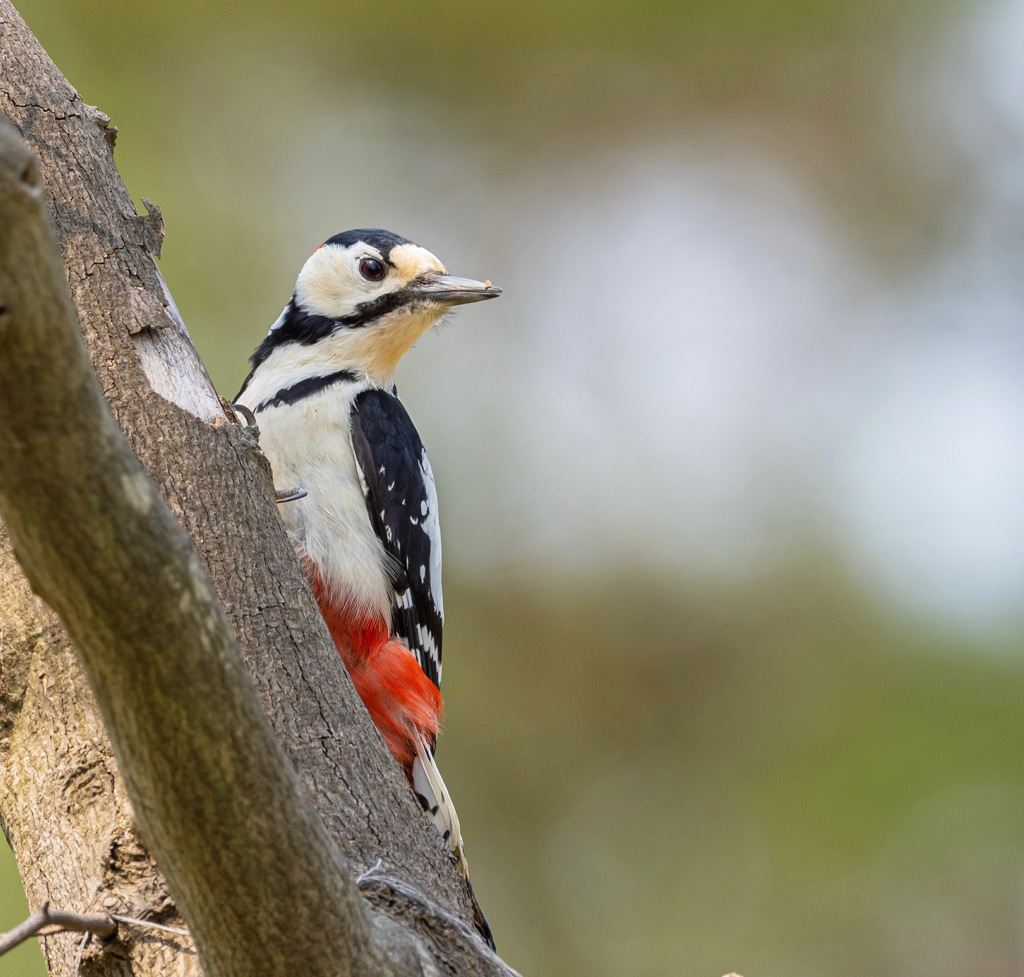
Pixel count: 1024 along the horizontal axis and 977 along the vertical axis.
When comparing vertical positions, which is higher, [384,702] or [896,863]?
[384,702]

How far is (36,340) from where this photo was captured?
85 cm

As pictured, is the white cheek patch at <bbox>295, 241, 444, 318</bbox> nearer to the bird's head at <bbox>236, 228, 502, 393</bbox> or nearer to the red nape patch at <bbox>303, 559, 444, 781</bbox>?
the bird's head at <bbox>236, 228, 502, 393</bbox>

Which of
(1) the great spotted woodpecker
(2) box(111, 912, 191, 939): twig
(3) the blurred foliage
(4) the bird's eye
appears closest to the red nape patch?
(1) the great spotted woodpecker

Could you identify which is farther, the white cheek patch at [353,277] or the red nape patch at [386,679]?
the white cheek patch at [353,277]

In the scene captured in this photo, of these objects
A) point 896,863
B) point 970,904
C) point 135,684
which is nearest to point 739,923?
point 896,863

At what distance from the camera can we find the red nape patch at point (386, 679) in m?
2.87

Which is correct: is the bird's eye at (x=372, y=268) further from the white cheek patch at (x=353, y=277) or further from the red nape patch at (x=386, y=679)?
the red nape patch at (x=386, y=679)

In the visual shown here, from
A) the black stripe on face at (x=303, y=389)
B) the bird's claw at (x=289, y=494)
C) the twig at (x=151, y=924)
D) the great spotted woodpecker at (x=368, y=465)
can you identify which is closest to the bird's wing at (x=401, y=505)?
the great spotted woodpecker at (x=368, y=465)

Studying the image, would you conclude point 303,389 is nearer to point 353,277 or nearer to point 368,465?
point 368,465

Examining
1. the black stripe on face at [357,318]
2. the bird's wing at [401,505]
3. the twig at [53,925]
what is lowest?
the twig at [53,925]

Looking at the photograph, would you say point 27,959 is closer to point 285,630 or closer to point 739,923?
point 739,923

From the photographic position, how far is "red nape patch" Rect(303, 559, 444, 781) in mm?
2869

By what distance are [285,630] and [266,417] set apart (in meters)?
1.45

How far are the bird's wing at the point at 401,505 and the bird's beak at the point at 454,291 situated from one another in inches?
Result: 14.2
